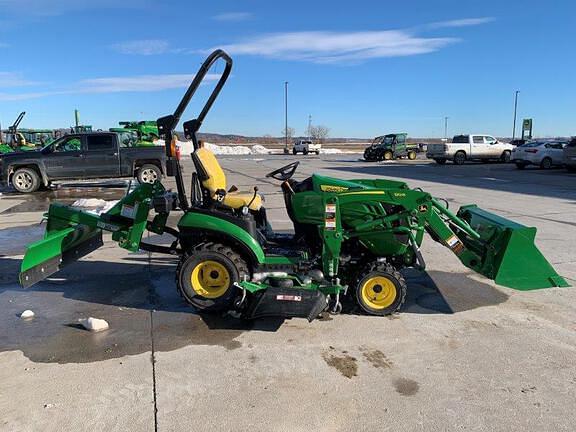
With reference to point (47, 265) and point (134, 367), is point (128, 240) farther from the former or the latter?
point (134, 367)

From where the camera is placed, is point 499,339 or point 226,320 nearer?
point 499,339

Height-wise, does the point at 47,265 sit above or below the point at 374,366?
above

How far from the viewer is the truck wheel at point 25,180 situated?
1559cm

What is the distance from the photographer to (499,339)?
14.2 feet

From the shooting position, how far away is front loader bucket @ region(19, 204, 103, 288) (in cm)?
476

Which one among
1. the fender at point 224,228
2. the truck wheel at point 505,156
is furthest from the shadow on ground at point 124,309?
the truck wheel at point 505,156

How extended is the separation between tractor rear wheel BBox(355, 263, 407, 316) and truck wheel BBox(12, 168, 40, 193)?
556 inches

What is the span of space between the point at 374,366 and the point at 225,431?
4.40 feet

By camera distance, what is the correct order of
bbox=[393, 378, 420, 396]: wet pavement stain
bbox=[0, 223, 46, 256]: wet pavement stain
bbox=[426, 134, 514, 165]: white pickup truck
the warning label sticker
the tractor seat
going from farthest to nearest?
bbox=[426, 134, 514, 165]: white pickup truck → bbox=[0, 223, 46, 256]: wet pavement stain → the tractor seat → the warning label sticker → bbox=[393, 378, 420, 396]: wet pavement stain

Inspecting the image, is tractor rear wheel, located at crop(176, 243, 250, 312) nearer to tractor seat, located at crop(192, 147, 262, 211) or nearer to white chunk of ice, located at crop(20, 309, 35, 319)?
tractor seat, located at crop(192, 147, 262, 211)

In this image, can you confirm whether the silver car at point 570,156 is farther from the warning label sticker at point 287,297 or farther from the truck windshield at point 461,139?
the warning label sticker at point 287,297

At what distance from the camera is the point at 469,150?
2978 centimetres

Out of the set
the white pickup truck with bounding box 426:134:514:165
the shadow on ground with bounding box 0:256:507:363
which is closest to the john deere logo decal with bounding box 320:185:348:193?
the shadow on ground with bounding box 0:256:507:363

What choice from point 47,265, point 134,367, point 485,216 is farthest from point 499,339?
point 47,265
